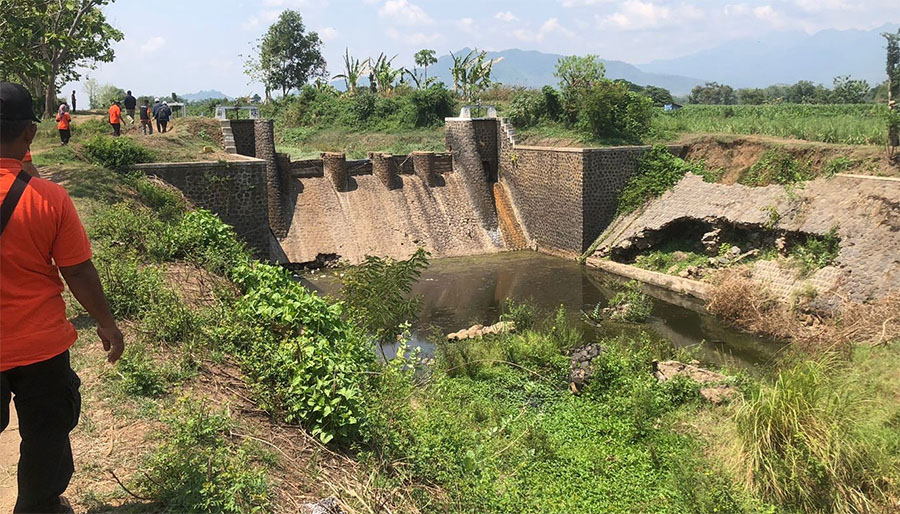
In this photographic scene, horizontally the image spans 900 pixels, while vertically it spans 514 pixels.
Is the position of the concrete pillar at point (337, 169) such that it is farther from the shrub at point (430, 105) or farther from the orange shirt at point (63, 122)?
the shrub at point (430, 105)

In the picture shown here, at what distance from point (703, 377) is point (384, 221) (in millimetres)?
11921

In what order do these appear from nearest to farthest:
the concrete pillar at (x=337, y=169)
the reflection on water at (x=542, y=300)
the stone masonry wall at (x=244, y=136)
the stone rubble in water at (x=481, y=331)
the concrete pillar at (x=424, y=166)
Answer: the stone rubble in water at (x=481, y=331) < the reflection on water at (x=542, y=300) < the stone masonry wall at (x=244, y=136) < the concrete pillar at (x=337, y=169) < the concrete pillar at (x=424, y=166)

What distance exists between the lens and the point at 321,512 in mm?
3988

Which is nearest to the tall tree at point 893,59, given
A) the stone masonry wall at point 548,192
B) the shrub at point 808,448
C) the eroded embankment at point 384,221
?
the stone masonry wall at point 548,192

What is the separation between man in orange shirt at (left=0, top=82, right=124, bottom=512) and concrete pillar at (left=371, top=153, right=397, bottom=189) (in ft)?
56.4

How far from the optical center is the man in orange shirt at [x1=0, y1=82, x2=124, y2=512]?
2854 mm

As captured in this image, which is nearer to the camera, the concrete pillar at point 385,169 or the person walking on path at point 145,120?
the person walking on path at point 145,120

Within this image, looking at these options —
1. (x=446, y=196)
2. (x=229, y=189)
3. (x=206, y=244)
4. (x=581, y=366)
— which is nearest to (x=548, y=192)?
(x=446, y=196)

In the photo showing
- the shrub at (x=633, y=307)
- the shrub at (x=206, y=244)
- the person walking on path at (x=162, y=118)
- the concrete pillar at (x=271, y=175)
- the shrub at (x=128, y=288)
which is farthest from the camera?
the concrete pillar at (x=271, y=175)

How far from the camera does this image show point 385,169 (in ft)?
66.2

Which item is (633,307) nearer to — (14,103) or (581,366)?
(581,366)

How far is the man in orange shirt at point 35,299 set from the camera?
9.36 ft

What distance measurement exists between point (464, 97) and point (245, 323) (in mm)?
28743

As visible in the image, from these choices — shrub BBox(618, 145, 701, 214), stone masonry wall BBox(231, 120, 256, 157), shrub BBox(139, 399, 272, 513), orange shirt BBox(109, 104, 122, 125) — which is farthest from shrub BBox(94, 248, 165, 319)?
shrub BBox(618, 145, 701, 214)
